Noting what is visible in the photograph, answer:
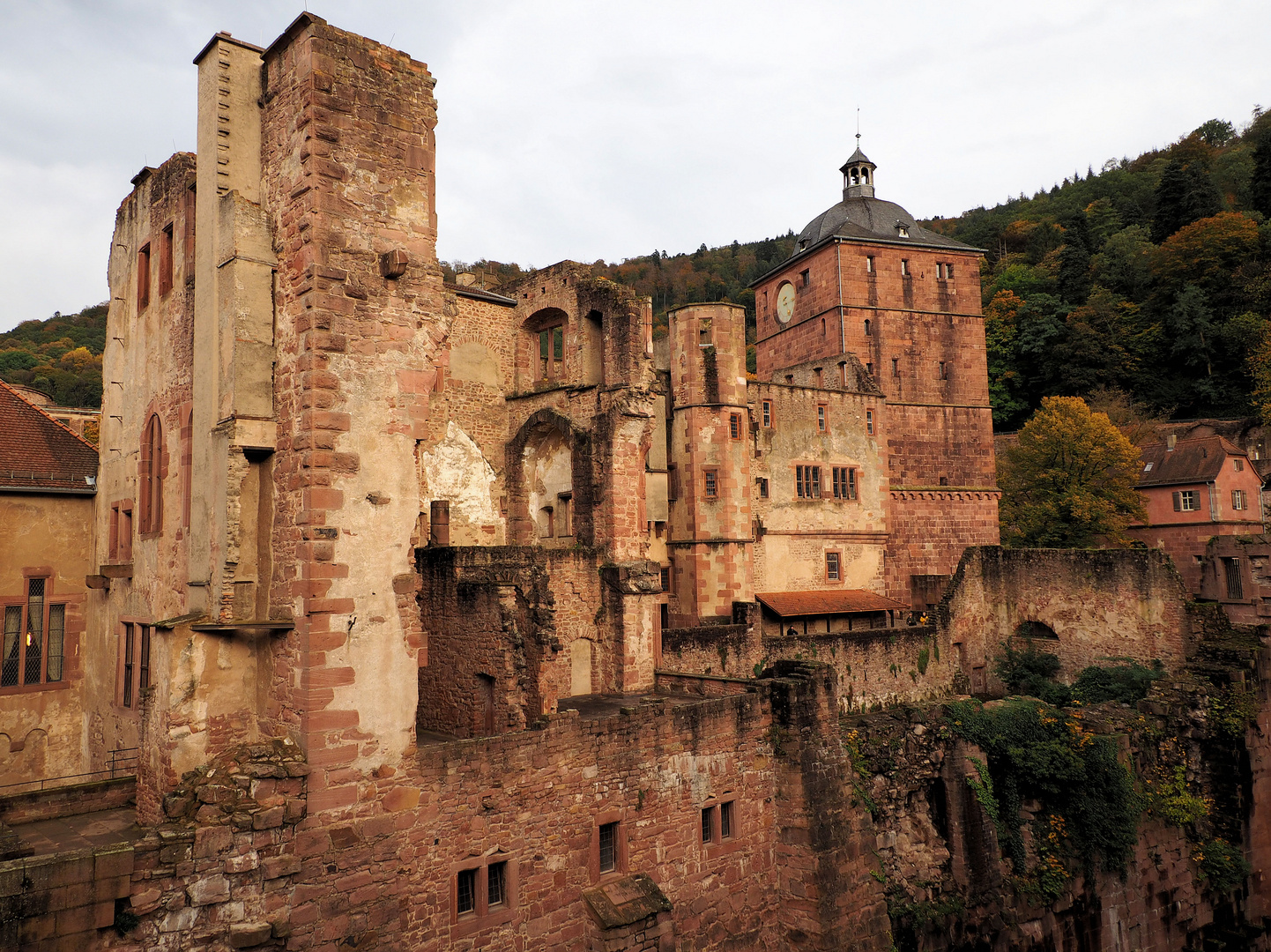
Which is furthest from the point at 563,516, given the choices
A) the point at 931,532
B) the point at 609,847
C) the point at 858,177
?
the point at 858,177

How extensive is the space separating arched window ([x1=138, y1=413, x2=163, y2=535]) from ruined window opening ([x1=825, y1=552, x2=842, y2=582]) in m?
20.1

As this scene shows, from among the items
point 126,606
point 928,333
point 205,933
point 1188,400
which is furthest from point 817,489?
point 1188,400

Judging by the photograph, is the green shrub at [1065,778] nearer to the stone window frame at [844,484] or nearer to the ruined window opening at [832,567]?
the ruined window opening at [832,567]

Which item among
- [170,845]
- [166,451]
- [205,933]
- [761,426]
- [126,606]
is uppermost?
[761,426]

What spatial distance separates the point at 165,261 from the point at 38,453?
5.13 metres

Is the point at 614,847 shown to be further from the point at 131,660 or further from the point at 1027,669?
the point at 1027,669

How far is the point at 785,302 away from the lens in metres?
37.8

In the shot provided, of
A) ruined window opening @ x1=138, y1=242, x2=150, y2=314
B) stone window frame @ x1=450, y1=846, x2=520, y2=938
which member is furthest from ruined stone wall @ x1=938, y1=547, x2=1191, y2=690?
ruined window opening @ x1=138, y1=242, x2=150, y2=314

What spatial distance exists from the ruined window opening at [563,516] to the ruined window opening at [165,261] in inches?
383

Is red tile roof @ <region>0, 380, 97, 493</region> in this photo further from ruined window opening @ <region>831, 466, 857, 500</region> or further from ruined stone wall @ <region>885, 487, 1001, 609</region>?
ruined stone wall @ <region>885, 487, 1001, 609</region>

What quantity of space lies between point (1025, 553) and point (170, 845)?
82.1ft

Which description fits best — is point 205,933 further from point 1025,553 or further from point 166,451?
point 1025,553

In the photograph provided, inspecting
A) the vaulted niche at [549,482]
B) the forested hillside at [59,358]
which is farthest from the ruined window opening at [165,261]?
the forested hillside at [59,358]

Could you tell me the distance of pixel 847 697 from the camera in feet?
73.5
